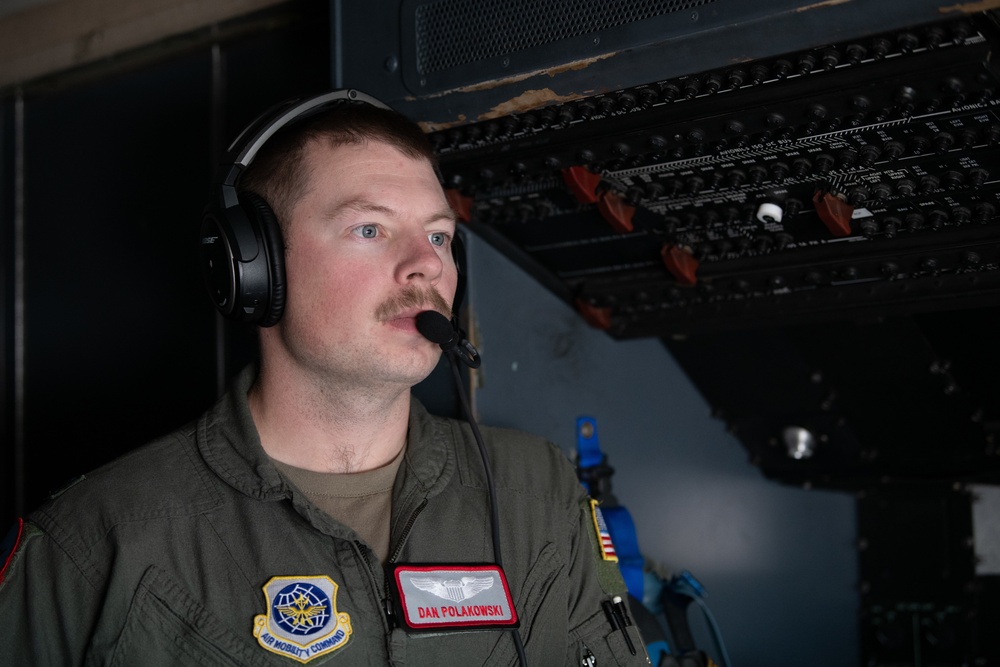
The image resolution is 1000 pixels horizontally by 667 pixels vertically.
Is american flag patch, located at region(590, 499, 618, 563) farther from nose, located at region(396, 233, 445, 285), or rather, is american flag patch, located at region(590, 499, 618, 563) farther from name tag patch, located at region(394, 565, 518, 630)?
nose, located at region(396, 233, 445, 285)

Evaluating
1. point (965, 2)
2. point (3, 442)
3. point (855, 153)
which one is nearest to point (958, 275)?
point (855, 153)

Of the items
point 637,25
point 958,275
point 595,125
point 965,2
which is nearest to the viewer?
point 965,2

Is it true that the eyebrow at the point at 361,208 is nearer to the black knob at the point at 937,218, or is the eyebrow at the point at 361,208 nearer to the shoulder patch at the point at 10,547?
the shoulder patch at the point at 10,547

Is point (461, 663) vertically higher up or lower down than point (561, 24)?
lower down

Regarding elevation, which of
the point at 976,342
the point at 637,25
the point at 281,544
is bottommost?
the point at 281,544

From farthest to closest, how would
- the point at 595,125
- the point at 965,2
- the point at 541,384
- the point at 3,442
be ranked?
the point at 3,442
the point at 541,384
the point at 595,125
the point at 965,2

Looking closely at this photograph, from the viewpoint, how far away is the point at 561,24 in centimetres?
130

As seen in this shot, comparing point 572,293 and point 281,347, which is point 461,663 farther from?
point 572,293

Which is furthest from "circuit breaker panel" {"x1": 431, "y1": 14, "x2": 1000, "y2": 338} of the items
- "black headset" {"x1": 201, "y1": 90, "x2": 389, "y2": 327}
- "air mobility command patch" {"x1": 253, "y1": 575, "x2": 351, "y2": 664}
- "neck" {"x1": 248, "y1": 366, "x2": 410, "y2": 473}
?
"air mobility command patch" {"x1": 253, "y1": 575, "x2": 351, "y2": 664}

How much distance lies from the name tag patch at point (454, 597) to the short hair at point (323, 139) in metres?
0.48

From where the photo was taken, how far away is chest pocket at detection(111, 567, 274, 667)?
1.18 metres

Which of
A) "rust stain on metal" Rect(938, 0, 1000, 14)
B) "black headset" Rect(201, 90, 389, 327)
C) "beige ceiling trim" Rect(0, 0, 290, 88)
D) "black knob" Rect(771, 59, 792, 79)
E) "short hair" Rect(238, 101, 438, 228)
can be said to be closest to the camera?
"rust stain on metal" Rect(938, 0, 1000, 14)

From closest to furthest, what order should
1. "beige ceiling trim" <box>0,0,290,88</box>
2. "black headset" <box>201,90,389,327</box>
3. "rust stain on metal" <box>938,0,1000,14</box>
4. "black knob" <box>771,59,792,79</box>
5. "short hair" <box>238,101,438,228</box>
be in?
1. "rust stain on metal" <box>938,0,1000,14</box>
2. "black knob" <box>771,59,792,79</box>
3. "black headset" <box>201,90,389,327</box>
4. "short hair" <box>238,101,438,228</box>
5. "beige ceiling trim" <box>0,0,290,88</box>

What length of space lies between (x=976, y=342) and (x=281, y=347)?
101 centimetres
